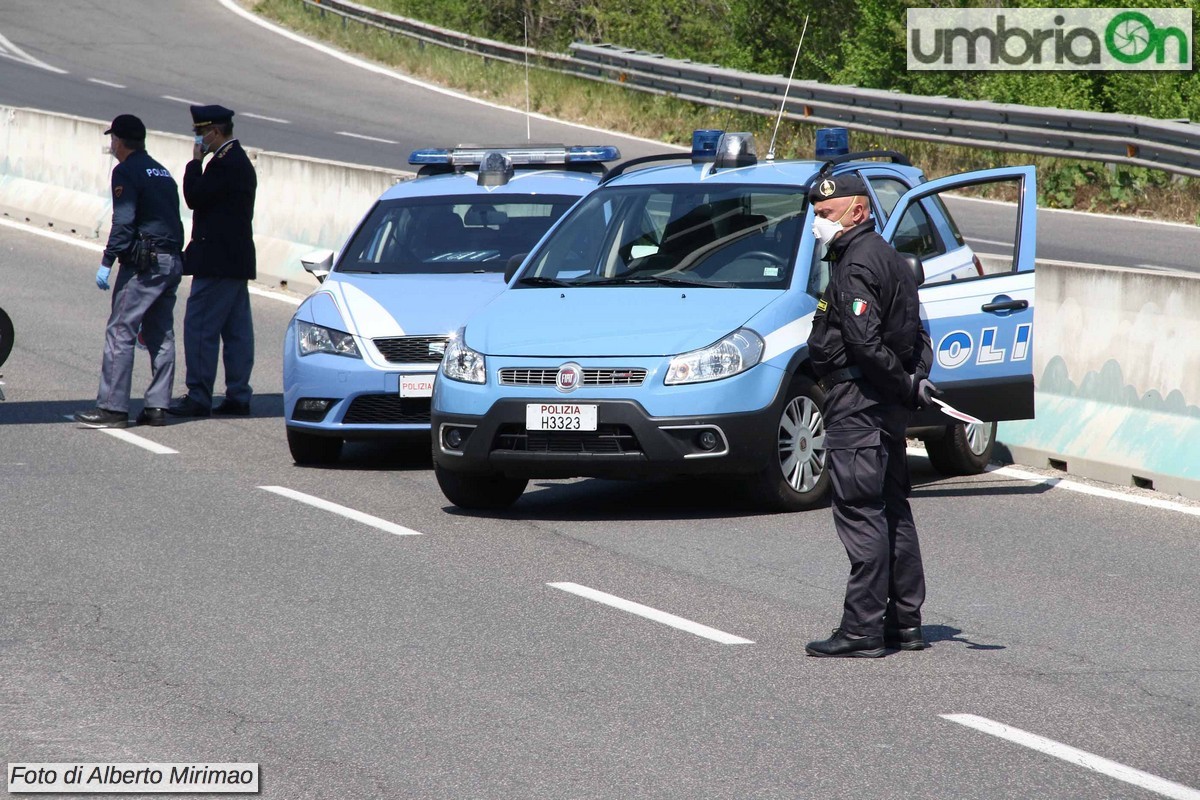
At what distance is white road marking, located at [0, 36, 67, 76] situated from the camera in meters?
41.3

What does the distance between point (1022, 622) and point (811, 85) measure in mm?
23201

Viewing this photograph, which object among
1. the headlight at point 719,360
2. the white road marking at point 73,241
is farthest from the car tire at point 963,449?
the white road marking at point 73,241

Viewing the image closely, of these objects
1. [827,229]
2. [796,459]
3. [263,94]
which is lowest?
[796,459]

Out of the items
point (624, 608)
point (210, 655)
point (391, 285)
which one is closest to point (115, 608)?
point (210, 655)

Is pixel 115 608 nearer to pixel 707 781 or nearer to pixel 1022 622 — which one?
pixel 707 781

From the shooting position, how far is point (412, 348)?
1079 cm

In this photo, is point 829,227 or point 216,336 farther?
point 216,336

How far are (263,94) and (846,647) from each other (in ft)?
108

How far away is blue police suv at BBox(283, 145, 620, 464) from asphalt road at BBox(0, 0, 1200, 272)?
29.8 feet

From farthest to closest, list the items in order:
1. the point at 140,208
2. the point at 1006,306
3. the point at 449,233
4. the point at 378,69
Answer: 1. the point at 378,69
2. the point at 140,208
3. the point at 449,233
4. the point at 1006,306

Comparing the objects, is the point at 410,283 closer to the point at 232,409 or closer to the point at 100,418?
the point at 232,409

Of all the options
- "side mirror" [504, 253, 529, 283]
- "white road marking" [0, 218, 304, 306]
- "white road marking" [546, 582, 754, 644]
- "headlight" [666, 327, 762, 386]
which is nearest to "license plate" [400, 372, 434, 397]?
"side mirror" [504, 253, 529, 283]

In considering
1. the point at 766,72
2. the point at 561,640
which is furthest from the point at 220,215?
the point at 766,72

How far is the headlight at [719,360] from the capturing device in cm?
907
